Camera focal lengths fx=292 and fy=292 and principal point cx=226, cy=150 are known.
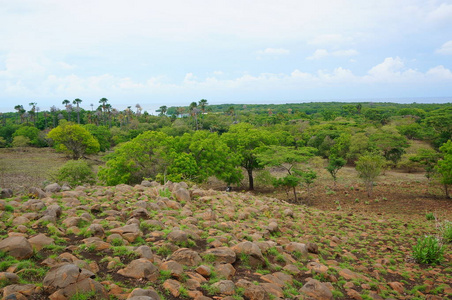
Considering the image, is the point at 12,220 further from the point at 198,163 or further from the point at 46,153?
the point at 46,153

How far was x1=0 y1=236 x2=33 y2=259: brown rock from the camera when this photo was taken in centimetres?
552

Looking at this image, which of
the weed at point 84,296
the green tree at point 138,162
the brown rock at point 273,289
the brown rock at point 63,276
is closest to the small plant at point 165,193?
the brown rock at point 273,289

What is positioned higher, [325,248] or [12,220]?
[12,220]

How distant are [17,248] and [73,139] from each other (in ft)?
157

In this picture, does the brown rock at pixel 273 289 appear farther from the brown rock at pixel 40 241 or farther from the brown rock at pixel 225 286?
the brown rock at pixel 40 241

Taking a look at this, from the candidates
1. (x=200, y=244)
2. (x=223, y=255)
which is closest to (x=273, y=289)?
(x=223, y=255)

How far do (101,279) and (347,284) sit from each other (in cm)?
549

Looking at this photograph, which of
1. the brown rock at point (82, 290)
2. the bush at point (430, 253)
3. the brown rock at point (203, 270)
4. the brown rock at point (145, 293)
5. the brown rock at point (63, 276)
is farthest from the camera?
the bush at point (430, 253)

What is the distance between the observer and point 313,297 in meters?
5.97

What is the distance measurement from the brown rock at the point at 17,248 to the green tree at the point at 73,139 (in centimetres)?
4755

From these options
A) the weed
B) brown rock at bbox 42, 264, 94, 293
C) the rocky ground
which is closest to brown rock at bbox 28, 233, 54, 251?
the rocky ground

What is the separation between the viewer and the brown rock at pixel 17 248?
552cm

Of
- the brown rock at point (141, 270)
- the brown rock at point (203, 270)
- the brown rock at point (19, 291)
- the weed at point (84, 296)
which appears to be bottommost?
the brown rock at point (203, 270)

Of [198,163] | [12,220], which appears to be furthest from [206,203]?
[198,163]
